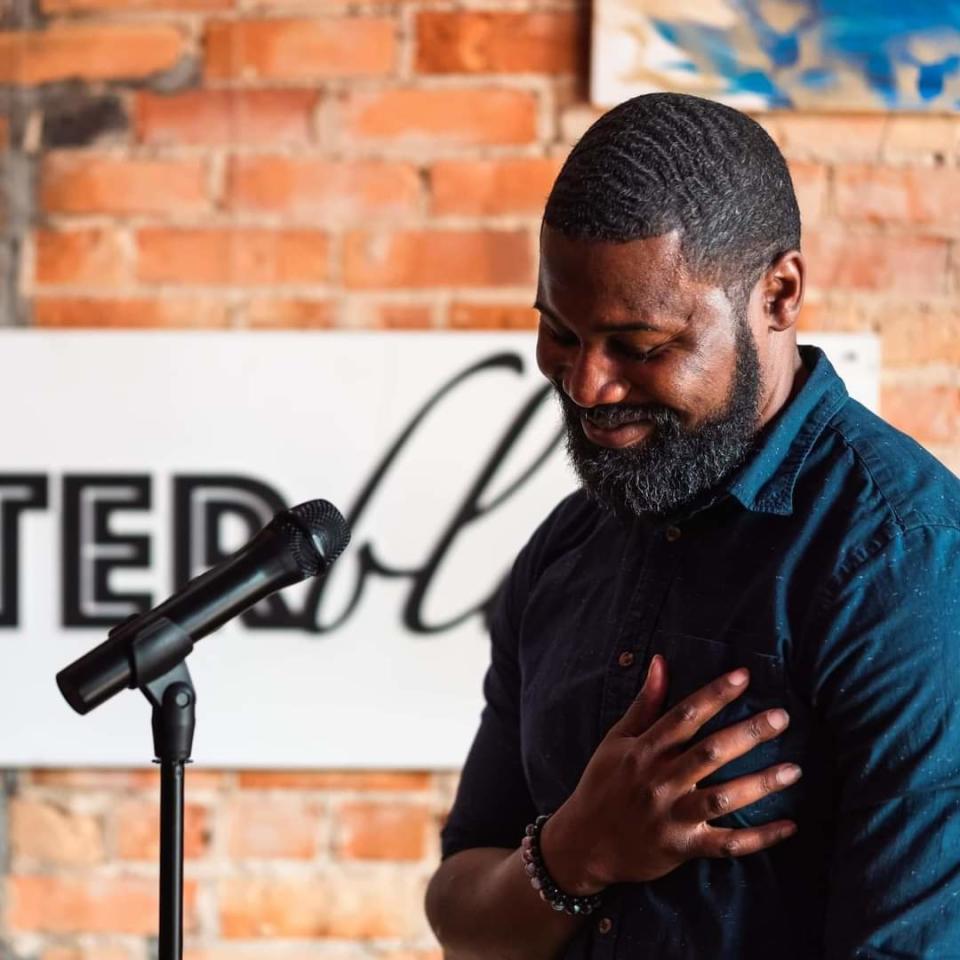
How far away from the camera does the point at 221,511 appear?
1757 millimetres

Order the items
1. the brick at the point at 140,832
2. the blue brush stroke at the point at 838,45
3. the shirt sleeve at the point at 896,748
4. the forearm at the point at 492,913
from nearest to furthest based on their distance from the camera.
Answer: the shirt sleeve at the point at 896,748
the forearm at the point at 492,913
the blue brush stroke at the point at 838,45
the brick at the point at 140,832

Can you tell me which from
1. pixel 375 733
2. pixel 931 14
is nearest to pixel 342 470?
pixel 375 733

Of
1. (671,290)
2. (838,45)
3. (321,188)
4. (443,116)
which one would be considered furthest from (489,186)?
(671,290)

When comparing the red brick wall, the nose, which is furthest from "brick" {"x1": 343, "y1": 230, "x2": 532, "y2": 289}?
the nose

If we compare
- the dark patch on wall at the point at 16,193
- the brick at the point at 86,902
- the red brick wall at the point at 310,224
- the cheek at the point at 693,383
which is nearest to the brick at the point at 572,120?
the red brick wall at the point at 310,224

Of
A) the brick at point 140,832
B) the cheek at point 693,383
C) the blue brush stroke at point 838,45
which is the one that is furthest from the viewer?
the brick at point 140,832

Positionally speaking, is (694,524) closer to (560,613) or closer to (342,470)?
(560,613)

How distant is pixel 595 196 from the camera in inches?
35.6

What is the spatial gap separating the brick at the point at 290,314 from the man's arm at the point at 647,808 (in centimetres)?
92

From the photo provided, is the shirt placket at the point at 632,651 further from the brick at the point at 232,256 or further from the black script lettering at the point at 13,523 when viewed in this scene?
the black script lettering at the point at 13,523

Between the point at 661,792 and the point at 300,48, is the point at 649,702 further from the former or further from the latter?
the point at 300,48

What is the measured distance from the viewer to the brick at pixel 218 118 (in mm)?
1768

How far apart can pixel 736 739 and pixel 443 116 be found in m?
1.13

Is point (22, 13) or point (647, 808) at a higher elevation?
point (22, 13)
